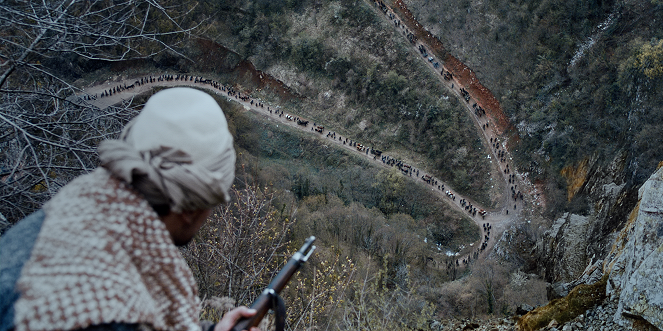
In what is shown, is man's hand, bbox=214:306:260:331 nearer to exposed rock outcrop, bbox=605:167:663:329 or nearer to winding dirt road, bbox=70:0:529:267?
exposed rock outcrop, bbox=605:167:663:329

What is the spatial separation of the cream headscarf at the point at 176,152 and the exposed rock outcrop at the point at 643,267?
857 centimetres

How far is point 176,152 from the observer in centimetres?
176

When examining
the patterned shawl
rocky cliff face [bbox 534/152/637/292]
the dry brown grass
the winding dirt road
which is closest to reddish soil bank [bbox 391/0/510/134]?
the winding dirt road

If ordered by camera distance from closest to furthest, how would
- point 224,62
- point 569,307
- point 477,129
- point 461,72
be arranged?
point 569,307 < point 477,129 < point 461,72 < point 224,62

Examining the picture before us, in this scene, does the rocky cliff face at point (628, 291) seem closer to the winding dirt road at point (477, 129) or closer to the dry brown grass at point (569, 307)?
the dry brown grass at point (569, 307)

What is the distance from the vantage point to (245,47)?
50031mm

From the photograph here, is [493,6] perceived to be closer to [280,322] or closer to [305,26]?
[305,26]

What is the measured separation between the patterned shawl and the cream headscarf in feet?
0.29

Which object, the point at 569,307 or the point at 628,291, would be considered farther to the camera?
the point at 569,307

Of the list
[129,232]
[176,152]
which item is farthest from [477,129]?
[129,232]

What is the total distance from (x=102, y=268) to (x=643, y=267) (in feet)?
30.8

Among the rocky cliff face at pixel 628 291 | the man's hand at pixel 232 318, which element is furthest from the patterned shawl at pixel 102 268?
the rocky cliff face at pixel 628 291

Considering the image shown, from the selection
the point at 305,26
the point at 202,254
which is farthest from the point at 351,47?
the point at 202,254

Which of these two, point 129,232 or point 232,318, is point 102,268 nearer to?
point 129,232
